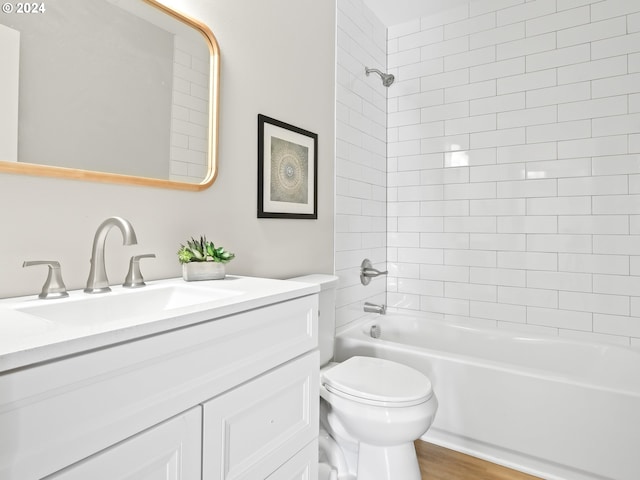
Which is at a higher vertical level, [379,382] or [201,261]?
[201,261]

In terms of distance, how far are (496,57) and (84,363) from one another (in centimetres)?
292

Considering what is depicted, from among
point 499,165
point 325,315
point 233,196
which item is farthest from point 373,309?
point 233,196

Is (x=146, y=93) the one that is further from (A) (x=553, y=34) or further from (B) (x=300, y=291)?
(A) (x=553, y=34)

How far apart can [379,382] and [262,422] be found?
2.35 ft

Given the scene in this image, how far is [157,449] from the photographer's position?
73cm

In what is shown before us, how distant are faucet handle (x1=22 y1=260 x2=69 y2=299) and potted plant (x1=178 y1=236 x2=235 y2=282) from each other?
357mm

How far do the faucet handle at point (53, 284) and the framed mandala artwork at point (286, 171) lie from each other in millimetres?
877

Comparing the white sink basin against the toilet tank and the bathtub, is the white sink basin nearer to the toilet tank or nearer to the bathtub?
the toilet tank

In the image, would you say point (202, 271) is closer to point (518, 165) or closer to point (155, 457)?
point (155, 457)

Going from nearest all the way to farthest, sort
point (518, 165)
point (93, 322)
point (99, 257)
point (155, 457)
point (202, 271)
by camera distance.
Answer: point (155, 457) < point (93, 322) < point (99, 257) < point (202, 271) < point (518, 165)

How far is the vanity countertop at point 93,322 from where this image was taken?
0.56m

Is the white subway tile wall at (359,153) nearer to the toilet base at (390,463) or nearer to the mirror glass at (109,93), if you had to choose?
the toilet base at (390,463)

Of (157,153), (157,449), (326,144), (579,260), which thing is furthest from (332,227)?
(157,449)

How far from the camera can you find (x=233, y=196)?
1605 millimetres
